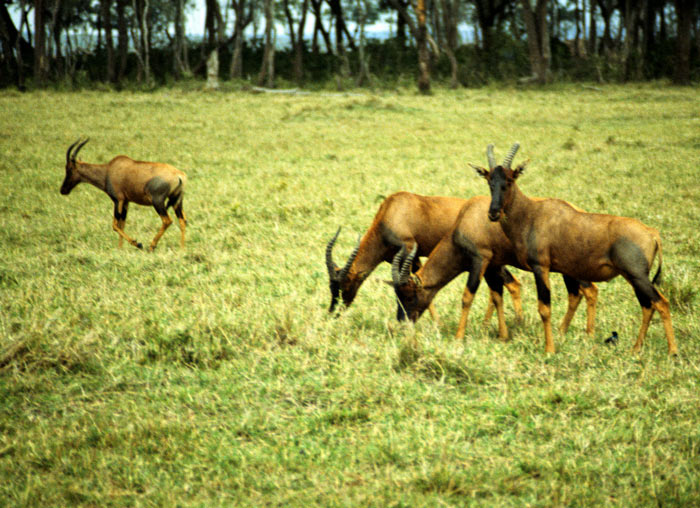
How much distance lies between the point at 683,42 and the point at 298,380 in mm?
29921

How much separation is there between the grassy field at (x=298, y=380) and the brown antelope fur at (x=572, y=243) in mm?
435

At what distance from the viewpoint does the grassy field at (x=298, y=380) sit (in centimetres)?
407

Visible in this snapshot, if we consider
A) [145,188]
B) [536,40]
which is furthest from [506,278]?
[536,40]

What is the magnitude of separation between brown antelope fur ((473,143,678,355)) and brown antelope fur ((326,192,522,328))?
102 cm

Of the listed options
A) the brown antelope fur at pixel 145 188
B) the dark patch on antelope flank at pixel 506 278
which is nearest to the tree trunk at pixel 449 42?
the brown antelope fur at pixel 145 188

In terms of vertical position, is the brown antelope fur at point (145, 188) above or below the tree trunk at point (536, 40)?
below

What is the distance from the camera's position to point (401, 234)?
23.9 ft

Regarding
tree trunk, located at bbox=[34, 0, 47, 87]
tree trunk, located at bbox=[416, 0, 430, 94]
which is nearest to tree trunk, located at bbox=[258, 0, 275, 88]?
tree trunk, located at bbox=[416, 0, 430, 94]

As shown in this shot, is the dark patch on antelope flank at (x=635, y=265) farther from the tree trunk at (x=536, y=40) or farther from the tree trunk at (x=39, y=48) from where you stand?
the tree trunk at (x=39, y=48)

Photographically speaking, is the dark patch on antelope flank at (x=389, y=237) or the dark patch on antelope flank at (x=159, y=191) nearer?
the dark patch on antelope flank at (x=389, y=237)

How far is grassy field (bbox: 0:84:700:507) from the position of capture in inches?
160

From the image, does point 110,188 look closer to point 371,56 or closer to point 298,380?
point 298,380

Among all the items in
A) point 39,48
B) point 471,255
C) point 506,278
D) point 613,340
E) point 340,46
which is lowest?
point 613,340

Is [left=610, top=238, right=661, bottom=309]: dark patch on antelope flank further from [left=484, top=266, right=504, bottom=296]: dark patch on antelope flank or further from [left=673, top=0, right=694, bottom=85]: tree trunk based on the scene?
[left=673, top=0, right=694, bottom=85]: tree trunk
